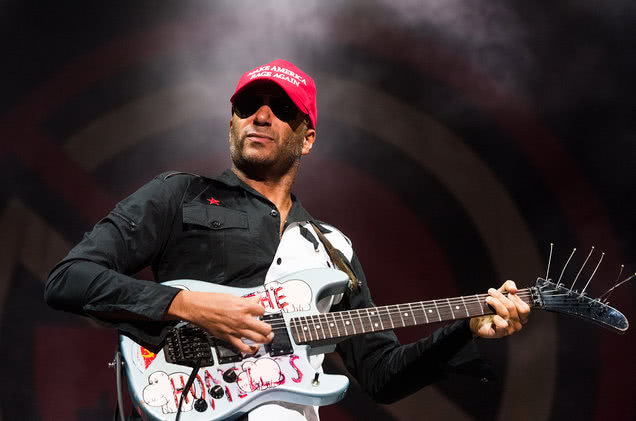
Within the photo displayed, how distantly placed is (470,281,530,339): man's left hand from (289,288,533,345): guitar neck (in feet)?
0.12

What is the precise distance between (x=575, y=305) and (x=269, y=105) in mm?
1440

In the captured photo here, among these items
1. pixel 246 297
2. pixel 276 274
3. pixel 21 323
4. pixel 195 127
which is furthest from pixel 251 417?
pixel 195 127

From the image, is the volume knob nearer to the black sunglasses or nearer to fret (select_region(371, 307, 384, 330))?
fret (select_region(371, 307, 384, 330))

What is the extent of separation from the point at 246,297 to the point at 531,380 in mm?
2644

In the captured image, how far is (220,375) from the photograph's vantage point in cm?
187

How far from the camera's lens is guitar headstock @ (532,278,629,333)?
2.36 metres

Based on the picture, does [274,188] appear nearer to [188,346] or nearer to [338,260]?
[338,260]

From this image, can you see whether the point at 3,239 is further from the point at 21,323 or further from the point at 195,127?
the point at 195,127

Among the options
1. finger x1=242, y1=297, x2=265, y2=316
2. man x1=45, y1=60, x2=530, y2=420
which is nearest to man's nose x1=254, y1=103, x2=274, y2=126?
man x1=45, y1=60, x2=530, y2=420

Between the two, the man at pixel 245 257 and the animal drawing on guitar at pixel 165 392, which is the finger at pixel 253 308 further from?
the animal drawing on guitar at pixel 165 392

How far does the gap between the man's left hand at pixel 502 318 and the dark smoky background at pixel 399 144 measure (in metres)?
1.77

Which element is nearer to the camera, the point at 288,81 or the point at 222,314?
the point at 222,314

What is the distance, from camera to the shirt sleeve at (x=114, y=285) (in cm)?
182

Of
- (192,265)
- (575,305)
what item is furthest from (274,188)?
(575,305)
